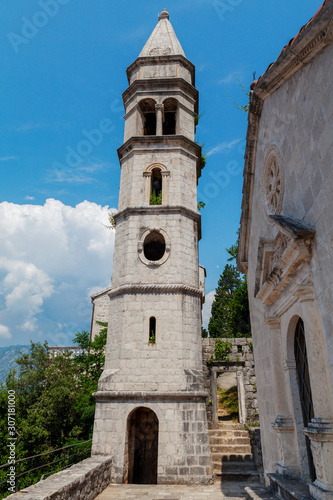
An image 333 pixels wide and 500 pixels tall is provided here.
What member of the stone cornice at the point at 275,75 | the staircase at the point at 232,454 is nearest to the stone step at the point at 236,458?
the staircase at the point at 232,454

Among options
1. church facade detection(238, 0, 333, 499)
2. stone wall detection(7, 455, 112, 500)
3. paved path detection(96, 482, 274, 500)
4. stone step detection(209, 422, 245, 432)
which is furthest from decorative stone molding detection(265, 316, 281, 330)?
stone step detection(209, 422, 245, 432)

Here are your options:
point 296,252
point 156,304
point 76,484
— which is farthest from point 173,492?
point 296,252

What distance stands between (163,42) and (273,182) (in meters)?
14.6

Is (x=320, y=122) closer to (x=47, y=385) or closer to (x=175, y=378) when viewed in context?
(x=175, y=378)

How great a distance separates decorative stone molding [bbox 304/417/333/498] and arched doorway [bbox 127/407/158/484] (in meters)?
7.86

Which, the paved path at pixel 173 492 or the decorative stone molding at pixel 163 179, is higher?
the decorative stone molding at pixel 163 179

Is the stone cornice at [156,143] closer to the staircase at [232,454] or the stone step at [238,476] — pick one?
the staircase at [232,454]

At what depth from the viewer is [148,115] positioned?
56.0 feet

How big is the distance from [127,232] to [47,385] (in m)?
10.5

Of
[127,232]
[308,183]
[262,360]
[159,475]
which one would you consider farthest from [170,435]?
[308,183]

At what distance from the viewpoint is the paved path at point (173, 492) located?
8438 mm

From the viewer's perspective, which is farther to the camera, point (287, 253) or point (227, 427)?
point (227, 427)

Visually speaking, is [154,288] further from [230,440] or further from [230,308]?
[230,308]

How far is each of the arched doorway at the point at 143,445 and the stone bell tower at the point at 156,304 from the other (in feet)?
0.10
